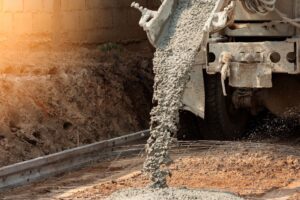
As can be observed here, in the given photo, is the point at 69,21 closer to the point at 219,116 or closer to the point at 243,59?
the point at 219,116

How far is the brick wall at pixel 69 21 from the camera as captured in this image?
10.6 metres

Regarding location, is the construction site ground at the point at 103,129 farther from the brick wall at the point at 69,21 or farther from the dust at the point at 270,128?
the brick wall at the point at 69,21

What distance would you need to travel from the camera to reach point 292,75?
9203 mm

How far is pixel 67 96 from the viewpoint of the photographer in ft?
32.6

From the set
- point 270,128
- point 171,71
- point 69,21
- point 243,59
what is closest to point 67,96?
point 69,21

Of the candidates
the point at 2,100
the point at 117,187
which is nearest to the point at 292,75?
the point at 117,187

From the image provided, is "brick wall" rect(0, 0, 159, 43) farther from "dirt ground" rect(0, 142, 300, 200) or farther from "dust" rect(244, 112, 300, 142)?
"dust" rect(244, 112, 300, 142)

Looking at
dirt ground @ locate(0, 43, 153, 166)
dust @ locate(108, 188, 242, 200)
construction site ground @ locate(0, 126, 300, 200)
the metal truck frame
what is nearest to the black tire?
the metal truck frame

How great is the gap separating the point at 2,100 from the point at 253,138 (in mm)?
3284

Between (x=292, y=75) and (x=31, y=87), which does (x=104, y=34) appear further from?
(x=292, y=75)

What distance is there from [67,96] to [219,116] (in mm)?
1939

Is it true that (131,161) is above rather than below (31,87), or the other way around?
below

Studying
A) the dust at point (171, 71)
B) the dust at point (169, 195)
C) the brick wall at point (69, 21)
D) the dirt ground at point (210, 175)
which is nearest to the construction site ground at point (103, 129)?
the dirt ground at point (210, 175)

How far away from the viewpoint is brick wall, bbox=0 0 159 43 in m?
10.6
